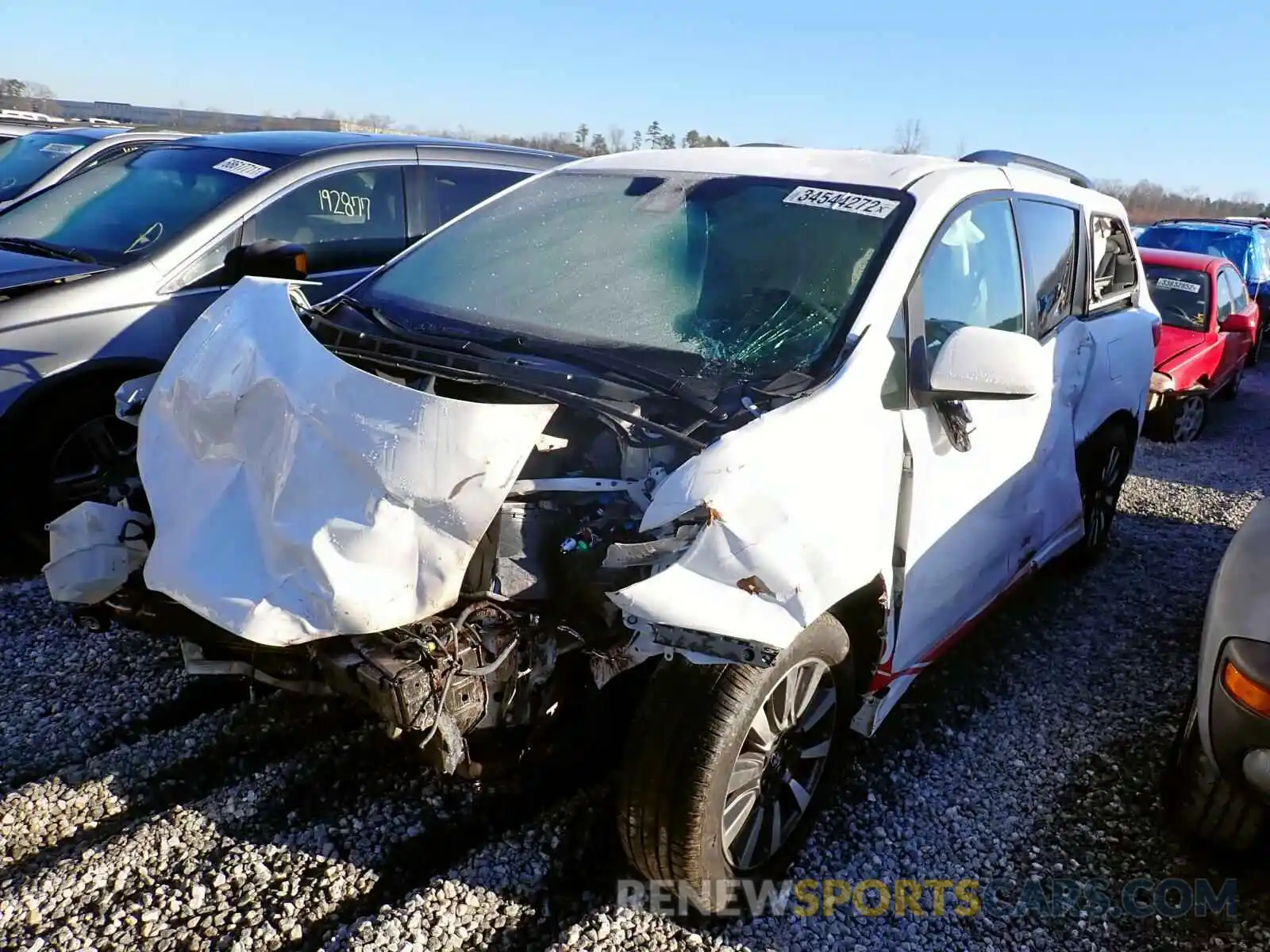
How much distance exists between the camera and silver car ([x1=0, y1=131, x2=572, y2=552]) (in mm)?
3715

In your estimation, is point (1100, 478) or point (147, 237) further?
point (1100, 478)

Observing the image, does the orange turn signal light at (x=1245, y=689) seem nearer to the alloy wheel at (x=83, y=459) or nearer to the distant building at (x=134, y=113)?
the alloy wheel at (x=83, y=459)

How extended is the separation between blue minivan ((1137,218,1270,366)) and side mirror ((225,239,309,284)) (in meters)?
11.7

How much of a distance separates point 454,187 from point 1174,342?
6.19 m

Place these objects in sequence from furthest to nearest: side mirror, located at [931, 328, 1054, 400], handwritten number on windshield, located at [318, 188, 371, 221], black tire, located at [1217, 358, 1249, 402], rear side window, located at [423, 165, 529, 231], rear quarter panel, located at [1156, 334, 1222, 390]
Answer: black tire, located at [1217, 358, 1249, 402]
rear quarter panel, located at [1156, 334, 1222, 390]
rear side window, located at [423, 165, 529, 231]
handwritten number on windshield, located at [318, 188, 371, 221]
side mirror, located at [931, 328, 1054, 400]

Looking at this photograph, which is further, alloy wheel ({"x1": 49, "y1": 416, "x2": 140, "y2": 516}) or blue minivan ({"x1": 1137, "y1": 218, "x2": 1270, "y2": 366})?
blue minivan ({"x1": 1137, "y1": 218, "x2": 1270, "y2": 366})

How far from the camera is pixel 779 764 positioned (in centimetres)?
251

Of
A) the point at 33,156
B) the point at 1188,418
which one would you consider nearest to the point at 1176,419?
the point at 1188,418

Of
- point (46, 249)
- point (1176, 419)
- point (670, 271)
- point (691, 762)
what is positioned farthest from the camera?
point (1176, 419)

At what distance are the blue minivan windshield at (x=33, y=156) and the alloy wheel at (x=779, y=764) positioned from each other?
26.3 ft

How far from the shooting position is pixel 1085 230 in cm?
406

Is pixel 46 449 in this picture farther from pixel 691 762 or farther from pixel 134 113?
pixel 134 113

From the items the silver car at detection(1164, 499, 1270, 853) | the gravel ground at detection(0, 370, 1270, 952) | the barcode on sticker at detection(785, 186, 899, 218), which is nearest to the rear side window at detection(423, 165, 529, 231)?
the barcode on sticker at detection(785, 186, 899, 218)

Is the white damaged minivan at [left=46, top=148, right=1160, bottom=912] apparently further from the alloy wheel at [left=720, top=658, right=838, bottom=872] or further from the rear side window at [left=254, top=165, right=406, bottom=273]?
the rear side window at [left=254, top=165, right=406, bottom=273]
